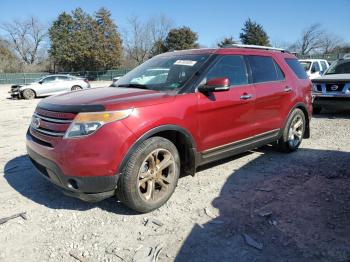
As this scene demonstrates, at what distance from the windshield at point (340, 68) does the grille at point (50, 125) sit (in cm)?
924

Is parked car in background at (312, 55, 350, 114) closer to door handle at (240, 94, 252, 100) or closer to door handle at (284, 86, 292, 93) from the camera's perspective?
door handle at (284, 86, 292, 93)

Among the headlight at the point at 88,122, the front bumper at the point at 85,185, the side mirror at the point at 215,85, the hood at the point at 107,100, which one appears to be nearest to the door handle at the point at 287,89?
the side mirror at the point at 215,85

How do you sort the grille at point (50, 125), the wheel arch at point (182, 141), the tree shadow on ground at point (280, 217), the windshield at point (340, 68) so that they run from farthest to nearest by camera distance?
the windshield at point (340, 68)
the wheel arch at point (182, 141)
the grille at point (50, 125)
the tree shadow on ground at point (280, 217)

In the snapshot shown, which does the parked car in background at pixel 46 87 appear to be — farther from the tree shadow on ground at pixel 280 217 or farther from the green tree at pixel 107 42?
the green tree at pixel 107 42

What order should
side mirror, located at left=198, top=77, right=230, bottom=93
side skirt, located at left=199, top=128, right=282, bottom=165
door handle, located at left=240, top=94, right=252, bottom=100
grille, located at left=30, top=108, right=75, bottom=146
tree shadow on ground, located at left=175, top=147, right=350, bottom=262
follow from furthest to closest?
door handle, located at left=240, top=94, right=252, bottom=100 → side skirt, located at left=199, top=128, right=282, bottom=165 → side mirror, located at left=198, top=77, right=230, bottom=93 → grille, located at left=30, top=108, right=75, bottom=146 → tree shadow on ground, located at left=175, top=147, right=350, bottom=262

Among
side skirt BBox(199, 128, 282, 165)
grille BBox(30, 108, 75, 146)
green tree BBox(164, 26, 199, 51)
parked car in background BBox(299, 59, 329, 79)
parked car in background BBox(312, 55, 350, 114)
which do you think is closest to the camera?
grille BBox(30, 108, 75, 146)

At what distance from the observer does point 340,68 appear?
10.4m

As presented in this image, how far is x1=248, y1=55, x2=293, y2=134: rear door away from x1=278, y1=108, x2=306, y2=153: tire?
30cm

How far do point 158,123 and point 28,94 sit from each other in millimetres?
17259

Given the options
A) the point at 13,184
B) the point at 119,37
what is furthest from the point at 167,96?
the point at 119,37

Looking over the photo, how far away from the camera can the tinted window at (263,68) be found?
5094mm

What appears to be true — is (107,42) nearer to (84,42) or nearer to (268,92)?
(84,42)

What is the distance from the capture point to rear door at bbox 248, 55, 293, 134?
200 inches

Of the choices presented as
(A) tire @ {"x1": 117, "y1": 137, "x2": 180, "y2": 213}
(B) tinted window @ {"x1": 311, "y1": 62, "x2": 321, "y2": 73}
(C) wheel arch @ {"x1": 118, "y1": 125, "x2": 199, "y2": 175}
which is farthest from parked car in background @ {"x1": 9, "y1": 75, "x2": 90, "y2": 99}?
(A) tire @ {"x1": 117, "y1": 137, "x2": 180, "y2": 213}
